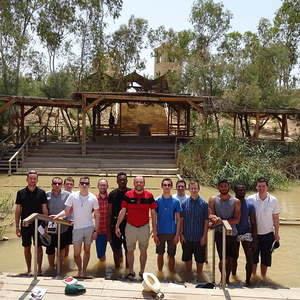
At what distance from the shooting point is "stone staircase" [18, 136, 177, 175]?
16562 millimetres

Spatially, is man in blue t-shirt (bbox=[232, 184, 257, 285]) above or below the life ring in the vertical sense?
Result: above

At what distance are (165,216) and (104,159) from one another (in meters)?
13.0

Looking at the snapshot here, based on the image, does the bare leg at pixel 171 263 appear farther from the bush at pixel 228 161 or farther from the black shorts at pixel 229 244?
the bush at pixel 228 161

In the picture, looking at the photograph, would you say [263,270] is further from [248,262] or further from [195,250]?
[195,250]

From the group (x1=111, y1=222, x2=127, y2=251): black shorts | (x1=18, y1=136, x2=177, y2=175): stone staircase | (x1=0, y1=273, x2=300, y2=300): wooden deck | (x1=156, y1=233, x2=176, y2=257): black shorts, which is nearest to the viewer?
(x1=0, y1=273, x2=300, y2=300): wooden deck

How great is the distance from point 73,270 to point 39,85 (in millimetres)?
25416

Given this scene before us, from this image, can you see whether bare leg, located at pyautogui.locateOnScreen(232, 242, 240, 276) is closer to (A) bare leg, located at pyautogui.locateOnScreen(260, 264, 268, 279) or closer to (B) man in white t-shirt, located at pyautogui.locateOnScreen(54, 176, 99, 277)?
(A) bare leg, located at pyautogui.locateOnScreen(260, 264, 268, 279)

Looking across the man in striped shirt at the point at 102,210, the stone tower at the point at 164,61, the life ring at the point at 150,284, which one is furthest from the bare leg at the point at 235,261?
the stone tower at the point at 164,61

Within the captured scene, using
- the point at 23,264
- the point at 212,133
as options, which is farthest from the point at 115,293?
the point at 212,133

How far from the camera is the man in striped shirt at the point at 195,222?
16.5 ft

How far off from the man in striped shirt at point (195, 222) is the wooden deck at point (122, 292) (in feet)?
3.19

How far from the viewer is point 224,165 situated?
1496 cm

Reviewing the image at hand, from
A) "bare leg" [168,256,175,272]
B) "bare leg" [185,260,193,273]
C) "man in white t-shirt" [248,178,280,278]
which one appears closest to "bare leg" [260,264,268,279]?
"man in white t-shirt" [248,178,280,278]

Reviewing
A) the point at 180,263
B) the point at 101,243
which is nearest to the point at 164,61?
the point at 180,263
